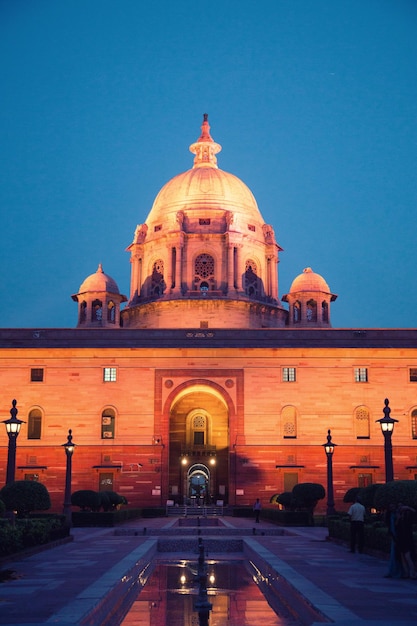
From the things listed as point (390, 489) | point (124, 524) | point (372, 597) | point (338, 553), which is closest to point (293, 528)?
point (124, 524)

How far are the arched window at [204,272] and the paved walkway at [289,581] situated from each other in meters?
37.8

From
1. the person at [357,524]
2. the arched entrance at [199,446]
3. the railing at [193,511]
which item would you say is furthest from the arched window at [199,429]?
the person at [357,524]

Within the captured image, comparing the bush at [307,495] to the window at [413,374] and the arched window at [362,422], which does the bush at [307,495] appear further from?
the window at [413,374]

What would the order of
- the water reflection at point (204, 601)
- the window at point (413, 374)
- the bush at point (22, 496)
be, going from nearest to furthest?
the water reflection at point (204, 601) → the bush at point (22, 496) → the window at point (413, 374)

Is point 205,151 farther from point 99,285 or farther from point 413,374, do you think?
point 413,374

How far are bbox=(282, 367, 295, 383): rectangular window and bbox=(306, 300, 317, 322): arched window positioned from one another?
34.6 feet

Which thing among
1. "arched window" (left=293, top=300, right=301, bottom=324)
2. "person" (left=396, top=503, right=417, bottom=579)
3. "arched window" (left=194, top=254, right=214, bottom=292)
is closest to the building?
"arched window" (left=293, top=300, right=301, bottom=324)

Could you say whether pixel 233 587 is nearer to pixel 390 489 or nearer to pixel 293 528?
pixel 390 489

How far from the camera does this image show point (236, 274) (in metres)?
60.5

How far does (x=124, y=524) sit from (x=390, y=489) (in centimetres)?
2033

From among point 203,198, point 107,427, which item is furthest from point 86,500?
point 203,198

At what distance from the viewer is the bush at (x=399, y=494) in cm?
1881

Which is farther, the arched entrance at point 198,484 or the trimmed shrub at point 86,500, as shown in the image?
the arched entrance at point 198,484

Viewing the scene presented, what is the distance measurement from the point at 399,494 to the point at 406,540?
342cm
